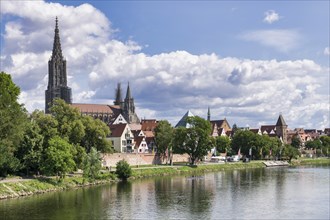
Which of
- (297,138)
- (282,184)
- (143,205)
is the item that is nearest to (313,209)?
(143,205)

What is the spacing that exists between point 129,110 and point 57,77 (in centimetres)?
3021

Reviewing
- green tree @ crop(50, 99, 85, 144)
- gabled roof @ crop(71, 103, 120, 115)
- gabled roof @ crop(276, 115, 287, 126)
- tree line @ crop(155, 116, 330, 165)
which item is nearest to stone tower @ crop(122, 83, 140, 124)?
gabled roof @ crop(71, 103, 120, 115)

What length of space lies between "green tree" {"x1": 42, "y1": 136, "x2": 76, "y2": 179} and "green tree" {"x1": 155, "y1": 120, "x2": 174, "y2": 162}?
3743 centimetres

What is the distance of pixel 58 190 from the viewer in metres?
60.1

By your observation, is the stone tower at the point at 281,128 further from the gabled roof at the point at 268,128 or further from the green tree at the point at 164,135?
the green tree at the point at 164,135

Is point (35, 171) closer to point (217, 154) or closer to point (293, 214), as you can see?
point (293, 214)

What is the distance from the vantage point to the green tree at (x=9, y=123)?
56.6m

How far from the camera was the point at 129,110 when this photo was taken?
184 m

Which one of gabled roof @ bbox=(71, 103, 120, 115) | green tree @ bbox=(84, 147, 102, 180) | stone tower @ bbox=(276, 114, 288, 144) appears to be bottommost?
green tree @ bbox=(84, 147, 102, 180)

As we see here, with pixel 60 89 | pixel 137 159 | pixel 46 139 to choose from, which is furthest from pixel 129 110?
pixel 46 139

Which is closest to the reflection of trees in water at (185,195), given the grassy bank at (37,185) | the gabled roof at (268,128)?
the grassy bank at (37,185)

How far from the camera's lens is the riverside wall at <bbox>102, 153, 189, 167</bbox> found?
86750 millimetres

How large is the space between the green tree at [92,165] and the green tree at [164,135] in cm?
3057

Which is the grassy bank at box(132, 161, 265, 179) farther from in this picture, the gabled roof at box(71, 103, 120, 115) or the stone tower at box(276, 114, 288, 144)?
the gabled roof at box(71, 103, 120, 115)
